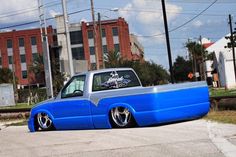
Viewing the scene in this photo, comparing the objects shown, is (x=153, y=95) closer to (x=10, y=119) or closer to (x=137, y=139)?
(x=137, y=139)

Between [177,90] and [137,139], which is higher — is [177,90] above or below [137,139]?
above

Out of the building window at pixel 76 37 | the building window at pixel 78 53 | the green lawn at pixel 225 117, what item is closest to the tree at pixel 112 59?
the building window at pixel 78 53

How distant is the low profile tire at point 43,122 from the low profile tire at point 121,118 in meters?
2.43

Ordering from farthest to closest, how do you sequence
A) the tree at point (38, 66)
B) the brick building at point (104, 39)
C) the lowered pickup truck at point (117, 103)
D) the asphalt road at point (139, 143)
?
1. the brick building at point (104, 39)
2. the tree at point (38, 66)
3. the lowered pickup truck at point (117, 103)
4. the asphalt road at point (139, 143)

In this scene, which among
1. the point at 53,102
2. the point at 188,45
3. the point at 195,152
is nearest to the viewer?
the point at 195,152

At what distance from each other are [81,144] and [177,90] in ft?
11.9

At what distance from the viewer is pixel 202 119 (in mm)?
14328

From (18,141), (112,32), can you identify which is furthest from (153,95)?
(112,32)

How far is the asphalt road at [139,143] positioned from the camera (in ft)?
30.7

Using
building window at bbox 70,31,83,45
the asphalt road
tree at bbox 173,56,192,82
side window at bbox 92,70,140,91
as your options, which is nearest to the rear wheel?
side window at bbox 92,70,140,91

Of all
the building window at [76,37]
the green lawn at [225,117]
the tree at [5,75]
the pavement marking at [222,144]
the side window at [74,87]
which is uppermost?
the building window at [76,37]

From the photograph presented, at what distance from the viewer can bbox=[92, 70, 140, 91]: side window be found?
14.4 meters

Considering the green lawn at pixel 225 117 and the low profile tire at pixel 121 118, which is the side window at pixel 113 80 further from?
the green lawn at pixel 225 117

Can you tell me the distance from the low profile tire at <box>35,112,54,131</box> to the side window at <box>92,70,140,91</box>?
76.0 inches
